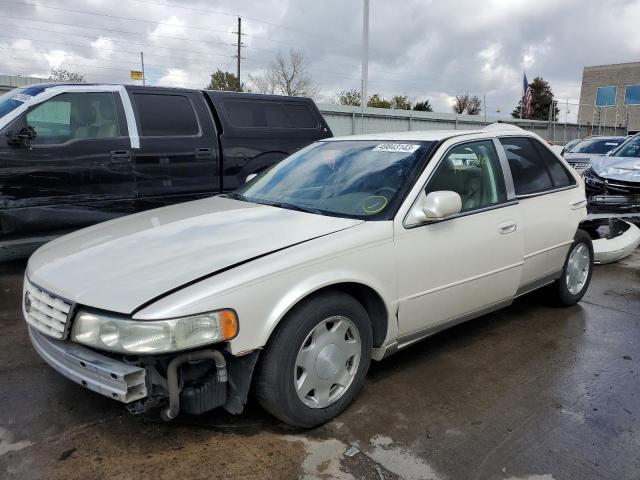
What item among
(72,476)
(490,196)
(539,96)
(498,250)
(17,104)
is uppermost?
(539,96)

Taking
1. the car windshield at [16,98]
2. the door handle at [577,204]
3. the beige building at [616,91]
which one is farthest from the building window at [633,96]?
the car windshield at [16,98]

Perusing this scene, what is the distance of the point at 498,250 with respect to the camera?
358cm

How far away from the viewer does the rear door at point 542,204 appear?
12.8 feet

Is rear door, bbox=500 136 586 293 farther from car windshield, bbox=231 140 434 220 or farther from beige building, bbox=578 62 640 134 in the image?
beige building, bbox=578 62 640 134

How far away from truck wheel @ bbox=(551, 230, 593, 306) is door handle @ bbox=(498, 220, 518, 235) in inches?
42.9

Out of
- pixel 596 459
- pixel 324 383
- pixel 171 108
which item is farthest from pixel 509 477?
pixel 171 108

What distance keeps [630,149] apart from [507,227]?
741 centimetres

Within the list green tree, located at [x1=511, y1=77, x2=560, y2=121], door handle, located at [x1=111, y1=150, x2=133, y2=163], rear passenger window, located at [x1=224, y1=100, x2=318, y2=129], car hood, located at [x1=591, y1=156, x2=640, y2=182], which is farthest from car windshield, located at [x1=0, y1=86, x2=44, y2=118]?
green tree, located at [x1=511, y1=77, x2=560, y2=121]

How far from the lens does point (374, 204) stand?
3.13 meters

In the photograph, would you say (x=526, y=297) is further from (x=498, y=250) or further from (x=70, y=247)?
(x=70, y=247)

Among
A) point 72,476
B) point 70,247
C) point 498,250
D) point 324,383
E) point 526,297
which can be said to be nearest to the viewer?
point 72,476

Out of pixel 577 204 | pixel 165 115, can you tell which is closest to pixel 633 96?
pixel 577 204

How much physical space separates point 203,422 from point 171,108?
4.19m

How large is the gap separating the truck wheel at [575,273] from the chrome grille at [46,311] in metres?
3.87
